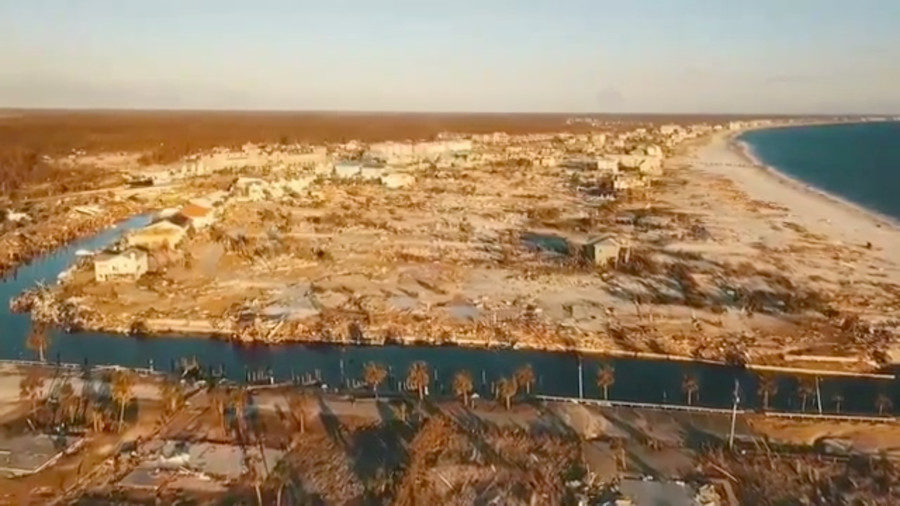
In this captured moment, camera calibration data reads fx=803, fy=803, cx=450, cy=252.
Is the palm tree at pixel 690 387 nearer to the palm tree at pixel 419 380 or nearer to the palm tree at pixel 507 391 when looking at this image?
the palm tree at pixel 507 391

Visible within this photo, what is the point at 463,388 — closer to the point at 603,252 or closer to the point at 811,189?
the point at 603,252

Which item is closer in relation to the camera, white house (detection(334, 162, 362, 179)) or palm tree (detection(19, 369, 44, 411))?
palm tree (detection(19, 369, 44, 411))

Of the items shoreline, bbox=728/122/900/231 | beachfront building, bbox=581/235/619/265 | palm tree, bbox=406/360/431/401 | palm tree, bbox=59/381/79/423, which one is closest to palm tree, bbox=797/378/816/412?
palm tree, bbox=406/360/431/401

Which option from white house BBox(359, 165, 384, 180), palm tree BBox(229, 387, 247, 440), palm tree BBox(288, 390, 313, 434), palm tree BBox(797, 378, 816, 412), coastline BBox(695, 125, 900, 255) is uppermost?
white house BBox(359, 165, 384, 180)

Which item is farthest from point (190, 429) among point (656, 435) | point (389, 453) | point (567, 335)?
point (567, 335)

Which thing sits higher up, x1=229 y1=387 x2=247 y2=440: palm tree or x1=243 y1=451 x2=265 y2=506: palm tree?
x1=229 y1=387 x2=247 y2=440: palm tree

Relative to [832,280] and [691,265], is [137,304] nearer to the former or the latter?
[691,265]

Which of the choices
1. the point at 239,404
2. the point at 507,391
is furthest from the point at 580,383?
the point at 239,404

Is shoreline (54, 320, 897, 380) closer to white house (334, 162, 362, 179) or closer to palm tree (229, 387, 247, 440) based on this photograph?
palm tree (229, 387, 247, 440)
